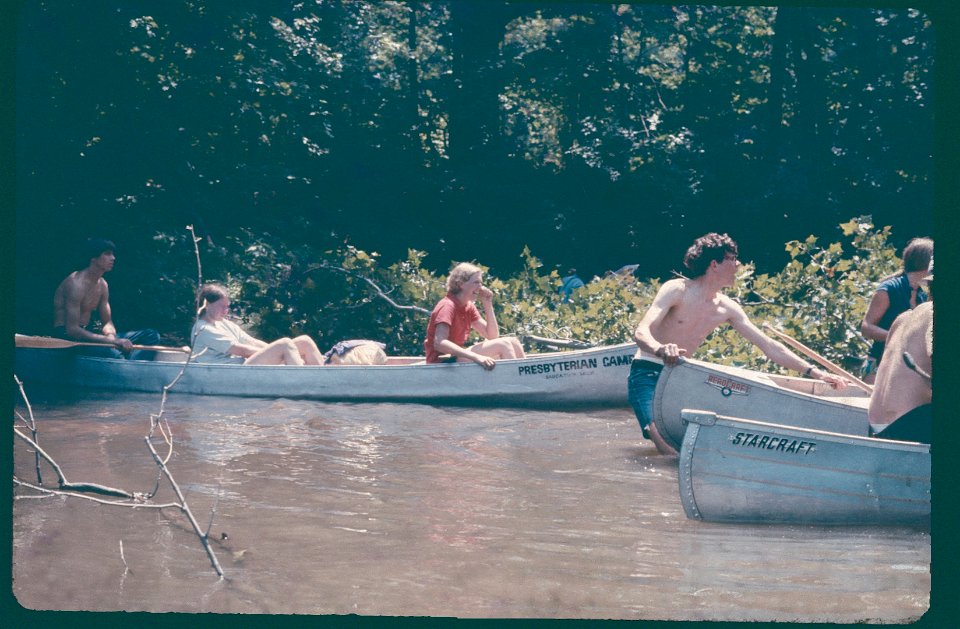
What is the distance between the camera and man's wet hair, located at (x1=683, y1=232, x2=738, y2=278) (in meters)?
6.80

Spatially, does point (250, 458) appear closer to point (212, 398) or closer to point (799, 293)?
point (212, 398)

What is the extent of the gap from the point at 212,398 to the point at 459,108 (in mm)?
9139

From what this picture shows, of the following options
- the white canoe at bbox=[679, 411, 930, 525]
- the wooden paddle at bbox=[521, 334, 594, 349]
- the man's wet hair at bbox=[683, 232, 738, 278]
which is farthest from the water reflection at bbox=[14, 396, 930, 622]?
the wooden paddle at bbox=[521, 334, 594, 349]

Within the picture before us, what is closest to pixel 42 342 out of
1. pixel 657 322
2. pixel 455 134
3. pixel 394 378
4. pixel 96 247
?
Result: pixel 96 247

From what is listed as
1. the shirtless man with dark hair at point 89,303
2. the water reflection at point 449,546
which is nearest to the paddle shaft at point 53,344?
the shirtless man with dark hair at point 89,303

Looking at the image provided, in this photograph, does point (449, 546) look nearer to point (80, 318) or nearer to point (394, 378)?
point (394, 378)

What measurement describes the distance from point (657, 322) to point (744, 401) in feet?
2.46

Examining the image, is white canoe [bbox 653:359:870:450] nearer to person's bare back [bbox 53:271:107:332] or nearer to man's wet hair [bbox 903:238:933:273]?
man's wet hair [bbox 903:238:933:273]

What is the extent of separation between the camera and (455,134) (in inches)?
730

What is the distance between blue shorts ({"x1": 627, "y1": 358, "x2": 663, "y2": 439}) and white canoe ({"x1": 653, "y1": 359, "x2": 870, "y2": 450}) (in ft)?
0.17

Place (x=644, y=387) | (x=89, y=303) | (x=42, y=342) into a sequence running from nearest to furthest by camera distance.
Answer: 1. (x=644, y=387)
2. (x=42, y=342)
3. (x=89, y=303)

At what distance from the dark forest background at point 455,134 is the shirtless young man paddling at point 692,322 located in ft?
30.8

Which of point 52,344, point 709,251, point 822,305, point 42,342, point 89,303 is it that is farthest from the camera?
point 89,303

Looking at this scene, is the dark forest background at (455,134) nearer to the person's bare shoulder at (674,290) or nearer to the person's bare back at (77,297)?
the person's bare back at (77,297)
